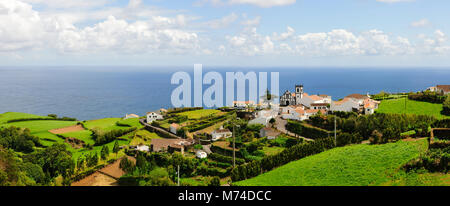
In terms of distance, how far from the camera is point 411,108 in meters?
41.2

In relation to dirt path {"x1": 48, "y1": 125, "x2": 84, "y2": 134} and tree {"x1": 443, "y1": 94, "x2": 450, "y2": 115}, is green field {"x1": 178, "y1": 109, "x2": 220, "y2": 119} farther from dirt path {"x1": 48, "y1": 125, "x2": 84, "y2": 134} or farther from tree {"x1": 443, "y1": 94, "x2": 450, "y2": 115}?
tree {"x1": 443, "y1": 94, "x2": 450, "y2": 115}

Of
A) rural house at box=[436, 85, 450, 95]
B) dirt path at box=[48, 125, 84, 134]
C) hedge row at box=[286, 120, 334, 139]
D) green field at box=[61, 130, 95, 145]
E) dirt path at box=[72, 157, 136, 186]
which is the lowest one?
dirt path at box=[72, 157, 136, 186]

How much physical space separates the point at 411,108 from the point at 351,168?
23.8m

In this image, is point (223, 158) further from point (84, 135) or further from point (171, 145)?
point (84, 135)

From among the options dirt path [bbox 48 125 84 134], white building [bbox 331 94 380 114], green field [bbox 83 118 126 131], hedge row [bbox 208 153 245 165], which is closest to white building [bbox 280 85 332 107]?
white building [bbox 331 94 380 114]

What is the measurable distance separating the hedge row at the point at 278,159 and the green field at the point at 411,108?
14156mm

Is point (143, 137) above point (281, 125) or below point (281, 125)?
below

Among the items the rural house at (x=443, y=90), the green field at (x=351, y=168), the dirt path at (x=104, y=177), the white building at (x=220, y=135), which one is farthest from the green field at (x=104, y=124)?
the rural house at (x=443, y=90)

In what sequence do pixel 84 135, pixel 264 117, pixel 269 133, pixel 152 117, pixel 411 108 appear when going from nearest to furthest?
pixel 269 133, pixel 411 108, pixel 264 117, pixel 84 135, pixel 152 117

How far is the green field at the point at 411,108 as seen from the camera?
128 ft

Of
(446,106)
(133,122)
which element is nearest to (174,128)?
(133,122)

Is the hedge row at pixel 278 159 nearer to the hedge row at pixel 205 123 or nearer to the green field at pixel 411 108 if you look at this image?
the green field at pixel 411 108

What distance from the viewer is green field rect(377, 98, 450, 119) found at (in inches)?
1533

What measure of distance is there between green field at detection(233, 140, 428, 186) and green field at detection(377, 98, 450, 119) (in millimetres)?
14996
